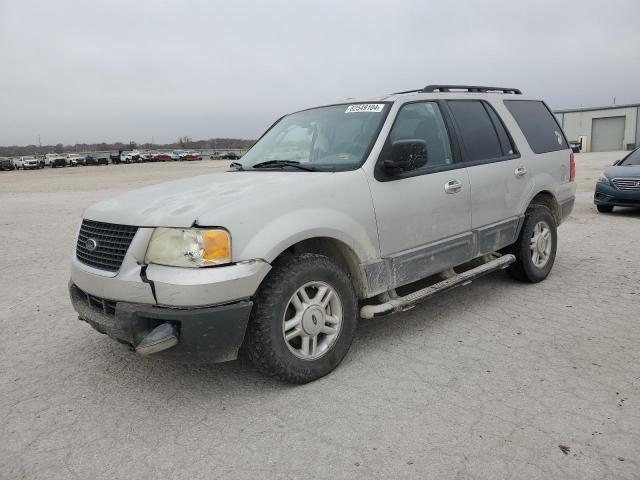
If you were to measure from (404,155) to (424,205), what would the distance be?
1.59 ft

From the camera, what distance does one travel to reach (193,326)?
2832mm

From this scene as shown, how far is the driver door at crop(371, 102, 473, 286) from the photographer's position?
3701mm

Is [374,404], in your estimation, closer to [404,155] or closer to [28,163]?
[404,155]

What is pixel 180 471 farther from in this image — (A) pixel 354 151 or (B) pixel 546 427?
(A) pixel 354 151

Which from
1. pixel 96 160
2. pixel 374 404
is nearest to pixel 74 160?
pixel 96 160

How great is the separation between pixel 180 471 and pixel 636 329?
11.7 ft

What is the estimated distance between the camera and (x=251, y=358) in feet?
10.3

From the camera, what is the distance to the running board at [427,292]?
11.8ft

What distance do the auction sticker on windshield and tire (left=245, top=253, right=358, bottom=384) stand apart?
1.38 metres

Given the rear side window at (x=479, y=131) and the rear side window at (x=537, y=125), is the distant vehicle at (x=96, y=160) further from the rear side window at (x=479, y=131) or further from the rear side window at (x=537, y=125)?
the rear side window at (x=479, y=131)

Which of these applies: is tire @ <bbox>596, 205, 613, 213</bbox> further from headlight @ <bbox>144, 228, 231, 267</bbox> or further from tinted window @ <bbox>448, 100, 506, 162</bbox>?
headlight @ <bbox>144, 228, 231, 267</bbox>

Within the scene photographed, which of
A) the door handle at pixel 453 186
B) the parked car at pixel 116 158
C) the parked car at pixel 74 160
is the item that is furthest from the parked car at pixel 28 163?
the door handle at pixel 453 186

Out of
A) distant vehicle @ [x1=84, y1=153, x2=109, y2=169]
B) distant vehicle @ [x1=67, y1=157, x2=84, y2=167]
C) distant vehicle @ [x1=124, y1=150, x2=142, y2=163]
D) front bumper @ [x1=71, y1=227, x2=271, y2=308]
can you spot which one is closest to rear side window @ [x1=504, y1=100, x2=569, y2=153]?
front bumper @ [x1=71, y1=227, x2=271, y2=308]

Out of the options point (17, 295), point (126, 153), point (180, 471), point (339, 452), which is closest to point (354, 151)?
point (339, 452)
